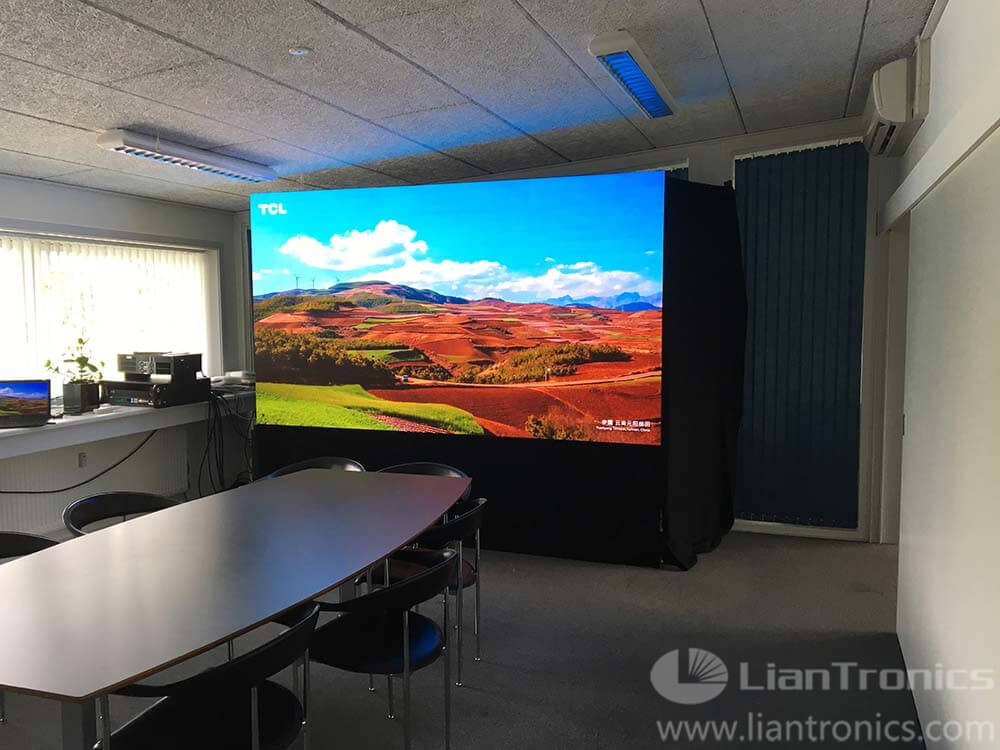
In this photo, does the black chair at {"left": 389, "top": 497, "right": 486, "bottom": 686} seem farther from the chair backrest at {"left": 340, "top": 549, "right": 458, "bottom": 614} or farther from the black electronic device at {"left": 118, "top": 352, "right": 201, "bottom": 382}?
the black electronic device at {"left": 118, "top": 352, "right": 201, "bottom": 382}

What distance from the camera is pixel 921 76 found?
10.7 feet

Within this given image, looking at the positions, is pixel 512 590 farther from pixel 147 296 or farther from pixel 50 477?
pixel 147 296

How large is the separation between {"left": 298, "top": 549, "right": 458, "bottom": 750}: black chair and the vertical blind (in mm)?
3128

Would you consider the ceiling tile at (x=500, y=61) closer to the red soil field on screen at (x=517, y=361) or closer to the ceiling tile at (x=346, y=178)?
the red soil field on screen at (x=517, y=361)

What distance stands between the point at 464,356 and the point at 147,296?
3.31 metres

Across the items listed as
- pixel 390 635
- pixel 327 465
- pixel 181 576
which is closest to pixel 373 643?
pixel 390 635

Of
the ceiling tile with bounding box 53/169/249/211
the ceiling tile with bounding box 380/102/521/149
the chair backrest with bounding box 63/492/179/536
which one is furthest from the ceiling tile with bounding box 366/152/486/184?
the chair backrest with bounding box 63/492/179/536

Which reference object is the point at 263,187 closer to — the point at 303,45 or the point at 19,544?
the point at 303,45

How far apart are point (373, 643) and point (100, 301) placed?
4710 mm

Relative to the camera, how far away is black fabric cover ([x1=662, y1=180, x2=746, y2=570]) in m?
4.37

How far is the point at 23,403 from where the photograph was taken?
15.6ft

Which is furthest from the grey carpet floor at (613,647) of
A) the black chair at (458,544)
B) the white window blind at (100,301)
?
the white window blind at (100,301)

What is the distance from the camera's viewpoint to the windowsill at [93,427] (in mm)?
4684

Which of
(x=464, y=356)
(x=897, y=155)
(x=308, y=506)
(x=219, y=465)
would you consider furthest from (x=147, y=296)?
(x=897, y=155)
